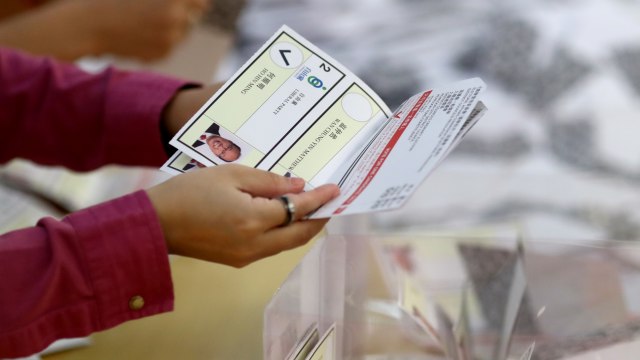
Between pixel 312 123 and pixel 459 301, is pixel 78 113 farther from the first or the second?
pixel 459 301

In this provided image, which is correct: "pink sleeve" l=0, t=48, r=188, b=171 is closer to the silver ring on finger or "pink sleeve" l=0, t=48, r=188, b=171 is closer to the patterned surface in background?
the silver ring on finger

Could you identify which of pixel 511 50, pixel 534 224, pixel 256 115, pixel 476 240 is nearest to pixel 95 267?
pixel 256 115

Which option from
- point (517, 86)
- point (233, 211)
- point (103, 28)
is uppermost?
point (517, 86)

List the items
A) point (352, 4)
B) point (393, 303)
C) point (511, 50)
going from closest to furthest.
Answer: point (393, 303)
point (511, 50)
point (352, 4)

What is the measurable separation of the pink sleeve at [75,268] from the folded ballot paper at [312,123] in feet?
0.20

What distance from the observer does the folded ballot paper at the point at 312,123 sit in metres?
0.52

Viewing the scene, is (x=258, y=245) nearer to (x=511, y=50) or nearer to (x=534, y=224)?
(x=534, y=224)

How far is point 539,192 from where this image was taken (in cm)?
124

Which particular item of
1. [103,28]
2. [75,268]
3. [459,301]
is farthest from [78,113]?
[103,28]

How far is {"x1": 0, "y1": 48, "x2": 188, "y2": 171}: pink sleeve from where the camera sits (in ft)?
2.38

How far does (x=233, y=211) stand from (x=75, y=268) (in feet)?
0.38

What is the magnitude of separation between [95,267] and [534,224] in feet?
2.69

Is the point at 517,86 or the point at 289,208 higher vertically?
the point at 517,86

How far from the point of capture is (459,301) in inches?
30.2
